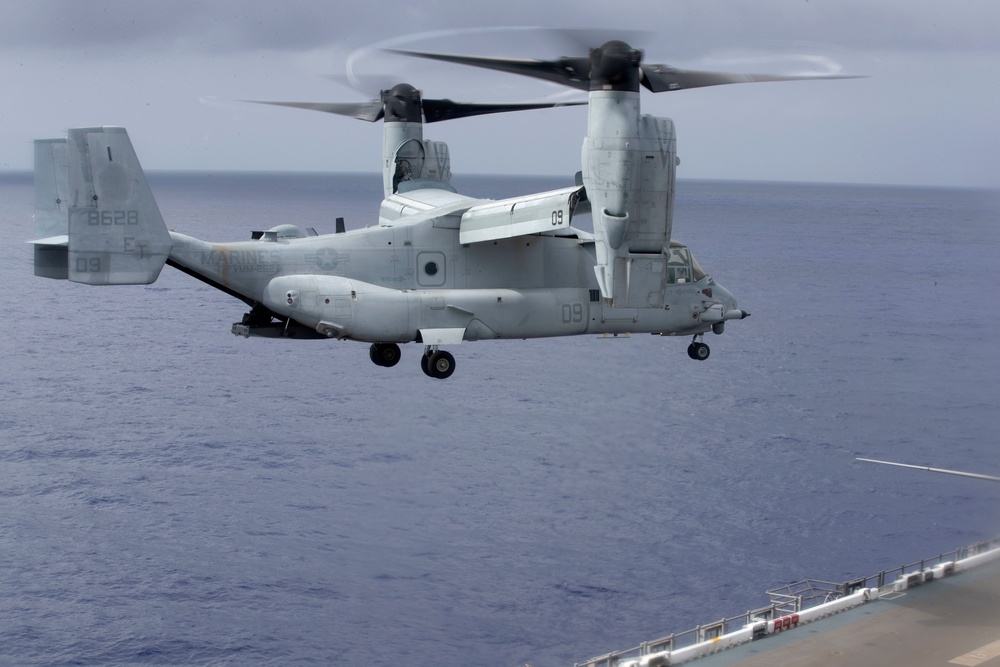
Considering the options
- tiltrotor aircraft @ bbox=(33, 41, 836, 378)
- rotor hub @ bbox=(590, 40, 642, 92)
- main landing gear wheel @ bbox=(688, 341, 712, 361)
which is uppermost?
rotor hub @ bbox=(590, 40, 642, 92)

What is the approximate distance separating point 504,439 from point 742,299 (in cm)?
4882

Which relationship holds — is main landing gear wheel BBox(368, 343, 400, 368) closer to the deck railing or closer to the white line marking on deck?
the deck railing

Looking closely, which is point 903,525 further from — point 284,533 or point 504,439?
point 284,533

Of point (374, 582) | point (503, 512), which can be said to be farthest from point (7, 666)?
point (503, 512)

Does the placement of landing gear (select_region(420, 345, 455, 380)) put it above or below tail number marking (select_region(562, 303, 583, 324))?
below

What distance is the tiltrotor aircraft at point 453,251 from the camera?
86.8 ft

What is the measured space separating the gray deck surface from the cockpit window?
16.3 meters

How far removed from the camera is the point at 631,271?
88.4 feet

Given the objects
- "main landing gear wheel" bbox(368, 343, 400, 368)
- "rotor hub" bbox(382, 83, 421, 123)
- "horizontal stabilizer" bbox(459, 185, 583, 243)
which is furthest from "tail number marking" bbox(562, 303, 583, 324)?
"rotor hub" bbox(382, 83, 421, 123)

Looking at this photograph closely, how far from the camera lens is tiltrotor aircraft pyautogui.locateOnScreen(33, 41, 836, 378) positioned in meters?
26.5

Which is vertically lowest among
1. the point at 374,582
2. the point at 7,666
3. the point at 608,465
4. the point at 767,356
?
the point at 7,666

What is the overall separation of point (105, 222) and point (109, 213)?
242mm

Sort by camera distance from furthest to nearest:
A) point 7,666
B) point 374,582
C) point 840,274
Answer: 1. point 840,274
2. point 374,582
3. point 7,666

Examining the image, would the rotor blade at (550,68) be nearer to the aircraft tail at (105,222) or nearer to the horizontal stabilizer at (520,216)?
the horizontal stabilizer at (520,216)
